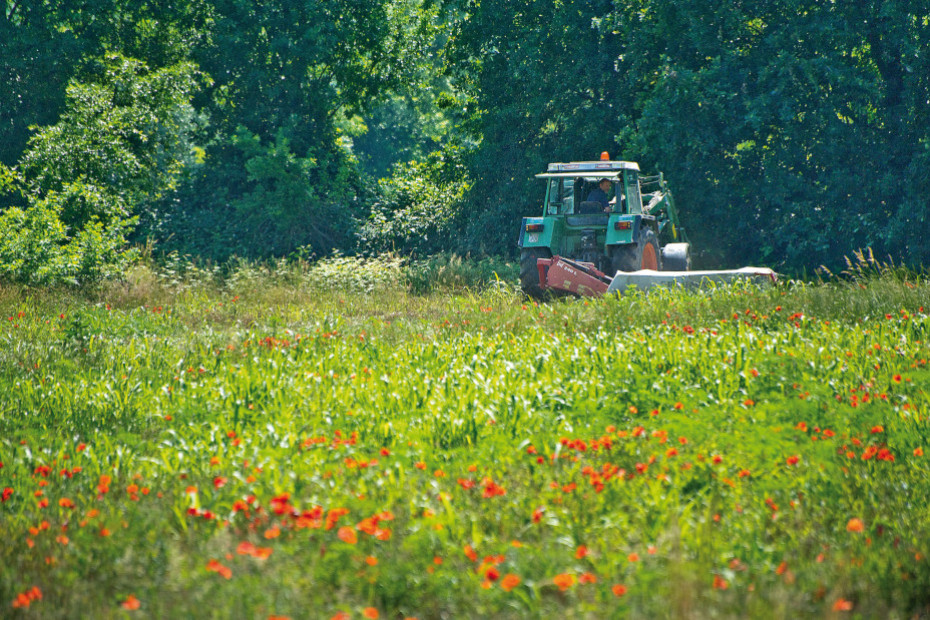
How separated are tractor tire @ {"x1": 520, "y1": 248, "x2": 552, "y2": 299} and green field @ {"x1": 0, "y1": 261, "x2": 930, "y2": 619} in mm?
4777

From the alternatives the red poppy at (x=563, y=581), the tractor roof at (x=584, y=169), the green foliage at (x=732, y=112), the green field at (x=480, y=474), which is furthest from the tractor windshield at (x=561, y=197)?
the red poppy at (x=563, y=581)

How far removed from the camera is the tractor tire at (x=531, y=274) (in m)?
13.3

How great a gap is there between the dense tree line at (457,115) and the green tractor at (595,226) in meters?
4.19

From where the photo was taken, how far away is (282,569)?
10.7ft

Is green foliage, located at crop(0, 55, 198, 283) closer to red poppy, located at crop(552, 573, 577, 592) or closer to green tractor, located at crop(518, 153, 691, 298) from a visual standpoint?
green tractor, located at crop(518, 153, 691, 298)

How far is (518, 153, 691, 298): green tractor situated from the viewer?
13.0m

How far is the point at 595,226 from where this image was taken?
44.7ft

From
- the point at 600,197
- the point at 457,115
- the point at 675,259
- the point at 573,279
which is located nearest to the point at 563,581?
the point at 573,279

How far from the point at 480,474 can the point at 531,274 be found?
29.6 ft

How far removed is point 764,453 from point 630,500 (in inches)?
41.2

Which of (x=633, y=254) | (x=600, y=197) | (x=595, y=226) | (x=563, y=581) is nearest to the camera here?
(x=563, y=581)

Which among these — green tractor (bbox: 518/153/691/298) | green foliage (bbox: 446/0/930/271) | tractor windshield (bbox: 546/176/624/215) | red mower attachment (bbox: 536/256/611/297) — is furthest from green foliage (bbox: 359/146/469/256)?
red mower attachment (bbox: 536/256/611/297)

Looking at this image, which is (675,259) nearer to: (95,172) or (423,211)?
(423,211)

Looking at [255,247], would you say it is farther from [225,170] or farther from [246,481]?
[246,481]
